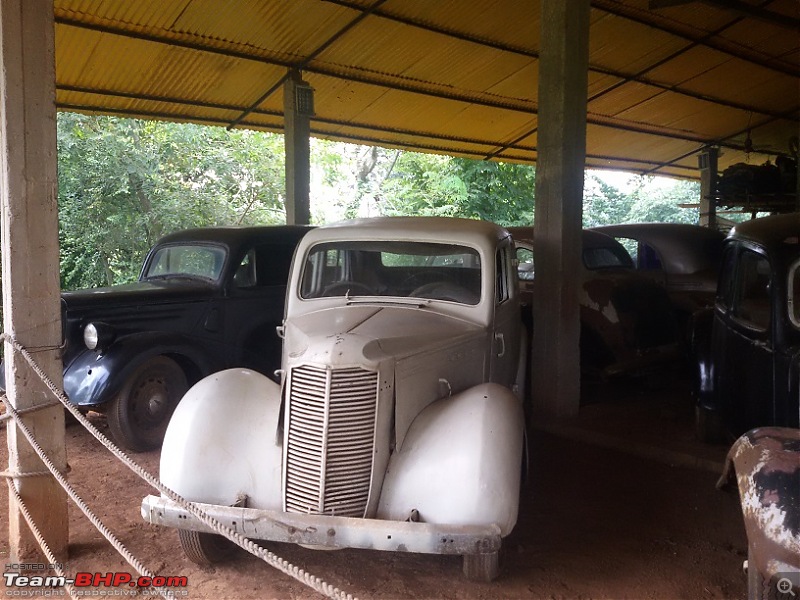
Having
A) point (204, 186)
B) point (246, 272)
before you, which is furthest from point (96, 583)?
point (204, 186)

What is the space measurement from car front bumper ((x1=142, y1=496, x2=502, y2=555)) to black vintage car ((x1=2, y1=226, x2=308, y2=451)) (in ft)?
8.27

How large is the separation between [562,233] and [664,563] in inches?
113

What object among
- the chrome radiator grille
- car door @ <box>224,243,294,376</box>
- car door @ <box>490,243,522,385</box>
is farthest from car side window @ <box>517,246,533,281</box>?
the chrome radiator grille

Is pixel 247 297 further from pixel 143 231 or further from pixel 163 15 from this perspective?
pixel 143 231

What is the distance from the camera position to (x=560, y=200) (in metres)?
5.45

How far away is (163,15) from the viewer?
22.3 ft

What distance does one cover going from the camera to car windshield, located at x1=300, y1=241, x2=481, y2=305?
404cm

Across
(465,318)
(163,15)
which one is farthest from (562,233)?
(163,15)

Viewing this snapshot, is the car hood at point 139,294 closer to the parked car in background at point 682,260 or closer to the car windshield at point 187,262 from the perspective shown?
the car windshield at point 187,262

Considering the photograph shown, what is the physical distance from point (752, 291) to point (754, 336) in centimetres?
47

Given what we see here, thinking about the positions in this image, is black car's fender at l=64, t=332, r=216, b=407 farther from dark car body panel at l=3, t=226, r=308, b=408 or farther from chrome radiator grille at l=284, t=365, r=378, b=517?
chrome radiator grille at l=284, t=365, r=378, b=517

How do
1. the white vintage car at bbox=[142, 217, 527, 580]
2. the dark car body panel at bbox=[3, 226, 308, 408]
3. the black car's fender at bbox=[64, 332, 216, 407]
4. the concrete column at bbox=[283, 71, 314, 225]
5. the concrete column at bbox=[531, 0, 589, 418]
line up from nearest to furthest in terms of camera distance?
the white vintage car at bbox=[142, 217, 527, 580] < the black car's fender at bbox=[64, 332, 216, 407] < the dark car body panel at bbox=[3, 226, 308, 408] < the concrete column at bbox=[531, 0, 589, 418] < the concrete column at bbox=[283, 71, 314, 225]

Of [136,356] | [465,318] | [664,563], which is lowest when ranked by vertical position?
[664,563]

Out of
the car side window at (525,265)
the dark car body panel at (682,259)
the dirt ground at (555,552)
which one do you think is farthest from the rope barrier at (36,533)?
the dark car body panel at (682,259)
